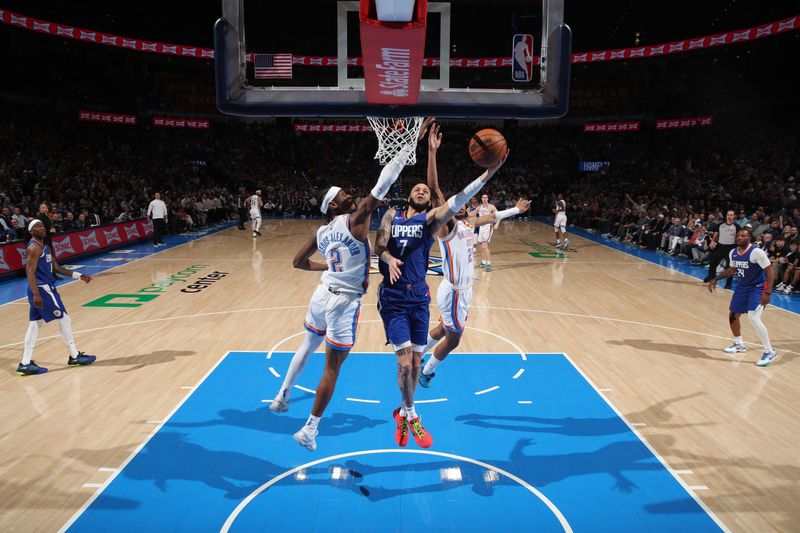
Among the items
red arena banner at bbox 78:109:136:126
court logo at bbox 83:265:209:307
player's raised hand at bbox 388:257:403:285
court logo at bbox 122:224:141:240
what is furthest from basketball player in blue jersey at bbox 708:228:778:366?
red arena banner at bbox 78:109:136:126

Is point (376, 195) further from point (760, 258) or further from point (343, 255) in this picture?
point (760, 258)

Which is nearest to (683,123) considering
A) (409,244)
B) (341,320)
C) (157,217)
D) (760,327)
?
(760,327)

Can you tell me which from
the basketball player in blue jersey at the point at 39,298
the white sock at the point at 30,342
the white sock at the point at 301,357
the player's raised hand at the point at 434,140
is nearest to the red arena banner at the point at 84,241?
the basketball player in blue jersey at the point at 39,298

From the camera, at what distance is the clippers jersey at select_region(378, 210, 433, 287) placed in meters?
4.41

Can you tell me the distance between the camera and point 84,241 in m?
15.0

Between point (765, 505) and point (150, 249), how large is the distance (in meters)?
16.5

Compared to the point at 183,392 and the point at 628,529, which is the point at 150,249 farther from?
the point at 628,529

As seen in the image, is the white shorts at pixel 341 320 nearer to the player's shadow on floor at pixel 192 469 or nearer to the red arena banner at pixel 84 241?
the player's shadow on floor at pixel 192 469

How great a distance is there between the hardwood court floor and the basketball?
2.90 m

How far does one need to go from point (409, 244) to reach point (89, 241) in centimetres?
1378

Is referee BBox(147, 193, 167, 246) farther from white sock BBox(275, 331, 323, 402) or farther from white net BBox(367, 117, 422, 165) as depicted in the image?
white sock BBox(275, 331, 323, 402)

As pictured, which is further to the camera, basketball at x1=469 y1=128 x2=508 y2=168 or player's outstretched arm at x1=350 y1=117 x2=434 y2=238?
basketball at x1=469 y1=128 x2=508 y2=168

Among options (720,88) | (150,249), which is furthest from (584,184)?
(150,249)

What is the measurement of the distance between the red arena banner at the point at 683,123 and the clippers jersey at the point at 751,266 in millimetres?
23984
